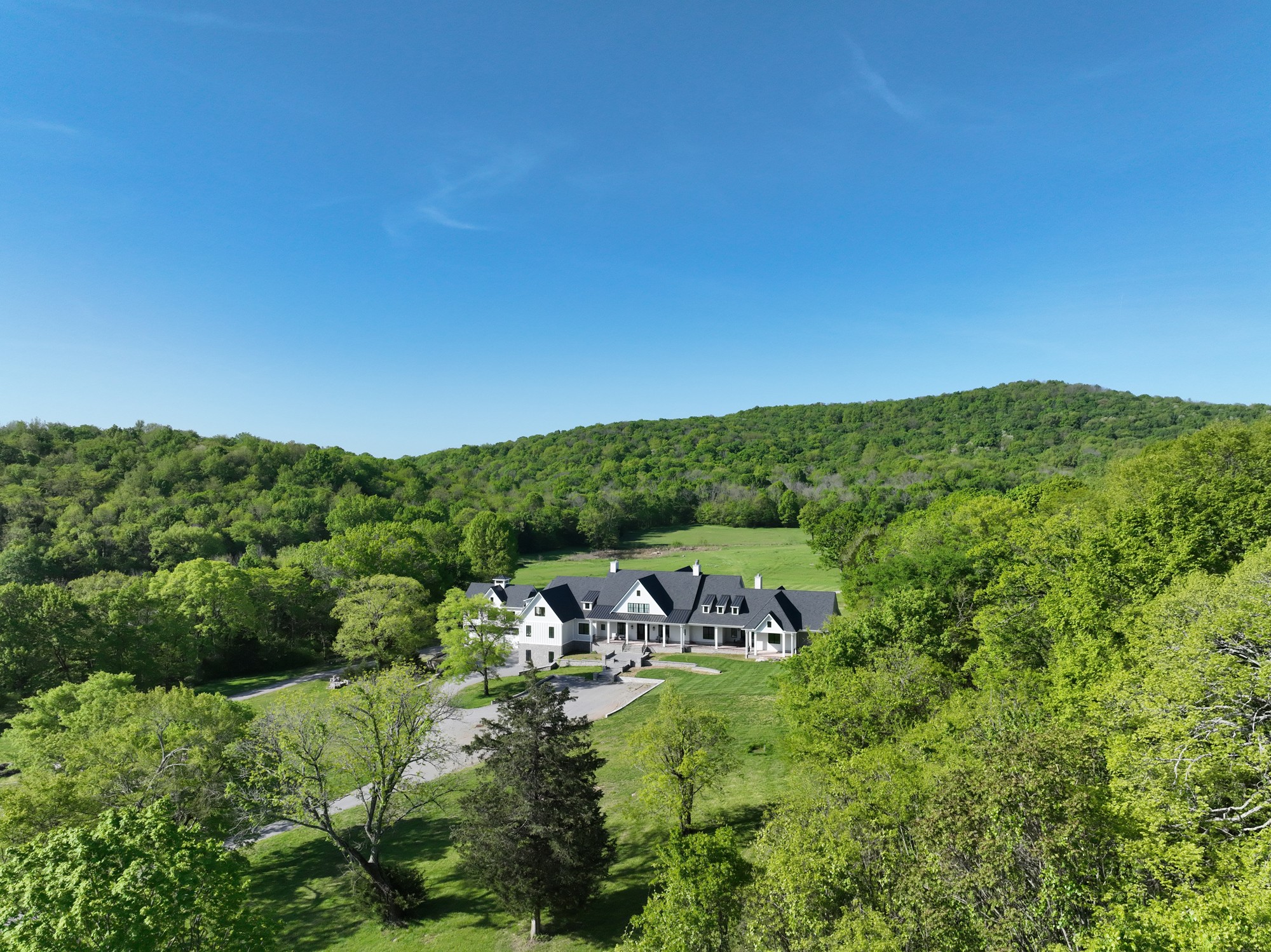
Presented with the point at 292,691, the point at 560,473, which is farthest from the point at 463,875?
the point at 560,473

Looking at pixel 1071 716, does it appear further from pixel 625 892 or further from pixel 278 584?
pixel 278 584

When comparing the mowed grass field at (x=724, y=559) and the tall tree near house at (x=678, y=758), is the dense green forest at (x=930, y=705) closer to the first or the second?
the tall tree near house at (x=678, y=758)

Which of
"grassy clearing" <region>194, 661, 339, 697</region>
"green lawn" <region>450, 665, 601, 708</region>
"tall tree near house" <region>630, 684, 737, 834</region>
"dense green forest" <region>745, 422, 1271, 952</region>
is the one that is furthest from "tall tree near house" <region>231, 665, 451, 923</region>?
"grassy clearing" <region>194, 661, 339, 697</region>

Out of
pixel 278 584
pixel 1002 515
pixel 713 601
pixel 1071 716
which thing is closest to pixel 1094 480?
pixel 1002 515

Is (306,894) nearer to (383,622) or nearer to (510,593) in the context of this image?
(383,622)

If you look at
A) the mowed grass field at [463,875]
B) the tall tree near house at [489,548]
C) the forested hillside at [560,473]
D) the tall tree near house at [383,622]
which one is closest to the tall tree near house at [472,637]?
the tall tree near house at [383,622]

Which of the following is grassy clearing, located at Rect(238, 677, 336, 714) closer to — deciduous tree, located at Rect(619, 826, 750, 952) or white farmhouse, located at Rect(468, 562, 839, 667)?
white farmhouse, located at Rect(468, 562, 839, 667)
